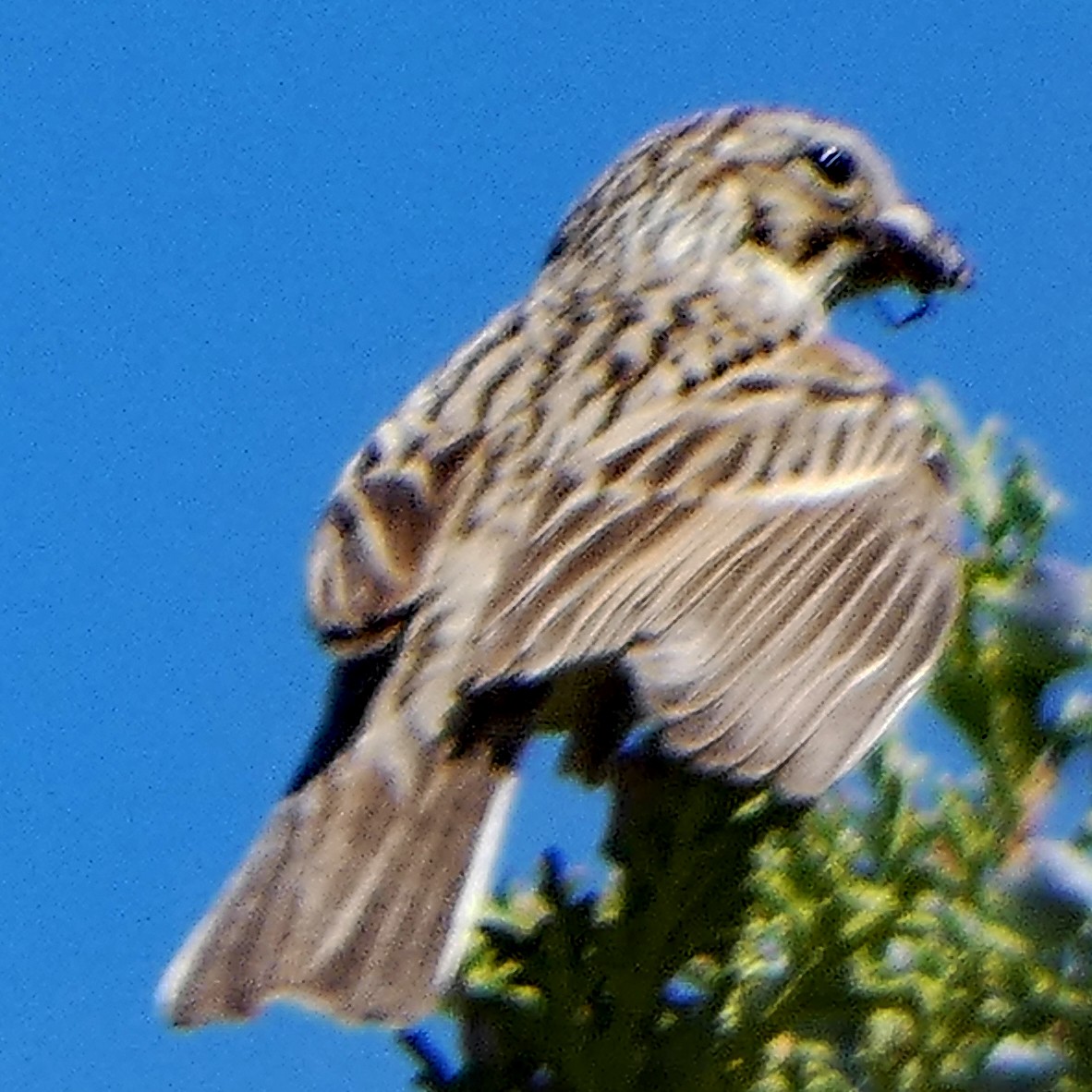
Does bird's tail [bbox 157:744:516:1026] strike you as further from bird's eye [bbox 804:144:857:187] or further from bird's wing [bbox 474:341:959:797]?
bird's eye [bbox 804:144:857:187]

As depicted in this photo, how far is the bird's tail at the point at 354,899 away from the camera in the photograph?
2.65 meters

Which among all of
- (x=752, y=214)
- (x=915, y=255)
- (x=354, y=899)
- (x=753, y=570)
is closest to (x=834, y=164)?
(x=752, y=214)

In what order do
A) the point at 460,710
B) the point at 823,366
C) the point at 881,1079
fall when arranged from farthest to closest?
the point at 823,366, the point at 460,710, the point at 881,1079

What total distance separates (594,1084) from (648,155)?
10.5ft

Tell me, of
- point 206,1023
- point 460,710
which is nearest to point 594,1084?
point 206,1023

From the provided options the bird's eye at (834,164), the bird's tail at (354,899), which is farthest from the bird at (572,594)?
the bird's eye at (834,164)

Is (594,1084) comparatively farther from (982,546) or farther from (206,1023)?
(982,546)

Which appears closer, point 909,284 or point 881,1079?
point 881,1079

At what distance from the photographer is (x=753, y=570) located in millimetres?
3504

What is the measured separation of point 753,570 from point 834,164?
6.22 ft

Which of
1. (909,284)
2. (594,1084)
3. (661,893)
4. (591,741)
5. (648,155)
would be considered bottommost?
(594,1084)

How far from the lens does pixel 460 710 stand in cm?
323

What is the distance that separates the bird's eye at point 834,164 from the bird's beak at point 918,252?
146 mm

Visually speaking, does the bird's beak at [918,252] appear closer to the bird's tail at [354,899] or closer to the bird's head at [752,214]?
the bird's head at [752,214]
